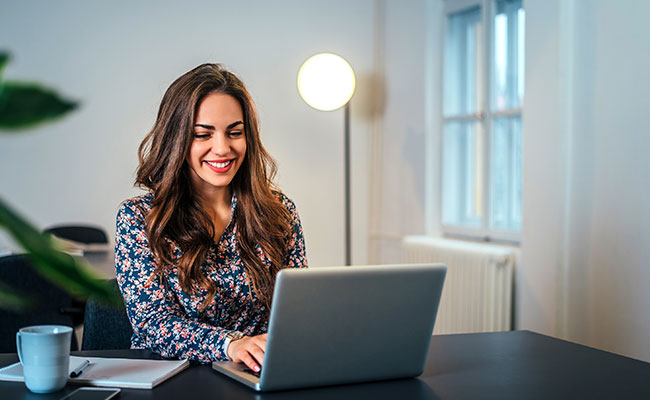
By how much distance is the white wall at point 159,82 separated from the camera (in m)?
3.76

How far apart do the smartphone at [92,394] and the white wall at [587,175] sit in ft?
6.86

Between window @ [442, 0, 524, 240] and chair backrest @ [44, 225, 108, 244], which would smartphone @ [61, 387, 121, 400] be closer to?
window @ [442, 0, 524, 240]

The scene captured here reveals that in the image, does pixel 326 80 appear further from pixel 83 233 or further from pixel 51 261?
pixel 51 261

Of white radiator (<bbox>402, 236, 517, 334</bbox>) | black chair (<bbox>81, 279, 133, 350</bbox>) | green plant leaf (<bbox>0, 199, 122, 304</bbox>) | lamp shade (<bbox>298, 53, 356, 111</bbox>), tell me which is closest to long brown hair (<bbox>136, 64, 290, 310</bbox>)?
black chair (<bbox>81, 279, 133, 350</bbox>)

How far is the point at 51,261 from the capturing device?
0.23 metres

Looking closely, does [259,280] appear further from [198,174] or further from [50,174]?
[50,174]

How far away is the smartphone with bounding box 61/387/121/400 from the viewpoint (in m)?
1.10

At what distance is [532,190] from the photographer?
2979 mm

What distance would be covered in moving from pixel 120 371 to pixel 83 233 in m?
2.68

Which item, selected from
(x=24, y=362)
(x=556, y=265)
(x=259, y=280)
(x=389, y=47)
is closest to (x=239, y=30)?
(x=389, y=47)

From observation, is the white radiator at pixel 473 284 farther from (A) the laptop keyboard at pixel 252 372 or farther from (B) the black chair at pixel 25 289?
(A) the laptop keyboard at pixel 252 372

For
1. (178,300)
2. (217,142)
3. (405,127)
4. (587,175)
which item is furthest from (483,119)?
(178,300)

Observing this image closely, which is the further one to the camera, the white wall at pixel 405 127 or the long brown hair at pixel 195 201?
the white wall at pixel 405 127

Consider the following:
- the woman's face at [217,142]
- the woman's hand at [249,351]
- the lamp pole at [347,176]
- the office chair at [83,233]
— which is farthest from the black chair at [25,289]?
the lamp pole at [347,176]
